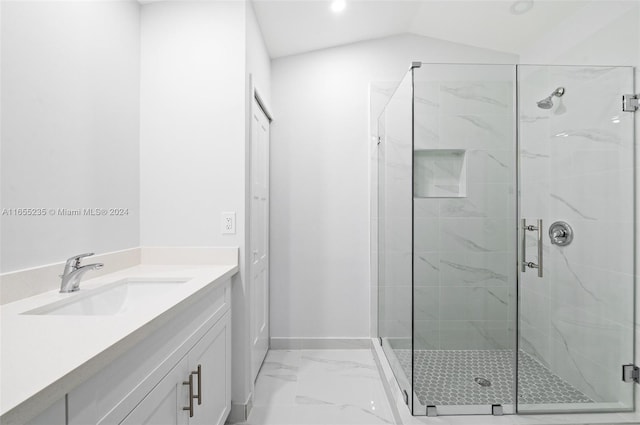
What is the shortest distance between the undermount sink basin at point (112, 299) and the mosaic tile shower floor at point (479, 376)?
1.34 meters

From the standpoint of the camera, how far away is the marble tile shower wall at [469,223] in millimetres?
1885

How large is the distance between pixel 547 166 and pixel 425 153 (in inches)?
31.3

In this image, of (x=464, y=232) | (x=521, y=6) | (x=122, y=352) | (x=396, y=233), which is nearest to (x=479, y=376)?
(x=464, y=232)

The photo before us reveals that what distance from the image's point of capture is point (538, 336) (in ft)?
6.84

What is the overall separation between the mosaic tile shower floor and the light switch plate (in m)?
1.18

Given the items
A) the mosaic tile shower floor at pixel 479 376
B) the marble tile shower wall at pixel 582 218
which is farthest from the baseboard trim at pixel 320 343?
the marble tile shower wall at pixel 582 218

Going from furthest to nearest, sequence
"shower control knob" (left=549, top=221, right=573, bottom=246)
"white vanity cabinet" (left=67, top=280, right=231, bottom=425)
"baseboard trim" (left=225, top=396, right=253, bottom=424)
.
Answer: "shower control knob" (left=549, top=221, right=573, bottom=246)
"baseboard trim" (left=225, top=396, right=253, bottom=424)
"white vanity cabinet" (left=67, top=280, right=231, bottom=425)

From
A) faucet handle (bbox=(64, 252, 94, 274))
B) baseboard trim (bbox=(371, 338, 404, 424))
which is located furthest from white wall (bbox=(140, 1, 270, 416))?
baseboard trim (bbox=(371, 338, 404, 424))

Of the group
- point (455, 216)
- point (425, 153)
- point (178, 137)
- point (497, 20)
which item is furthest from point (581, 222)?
point (178, 137)

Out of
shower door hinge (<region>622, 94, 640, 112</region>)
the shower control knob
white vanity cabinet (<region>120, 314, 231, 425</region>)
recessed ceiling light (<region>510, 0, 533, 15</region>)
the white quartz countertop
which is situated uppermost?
recessed ceiling light (<region>510, 0, 533, 15</region>)

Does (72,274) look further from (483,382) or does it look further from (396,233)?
(483,382)

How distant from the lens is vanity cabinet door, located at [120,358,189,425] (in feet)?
3.03

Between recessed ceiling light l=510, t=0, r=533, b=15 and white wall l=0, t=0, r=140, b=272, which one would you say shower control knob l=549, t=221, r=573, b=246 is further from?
white wall l=0, t=0, r=140, b=272

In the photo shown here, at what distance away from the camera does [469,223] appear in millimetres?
1988
